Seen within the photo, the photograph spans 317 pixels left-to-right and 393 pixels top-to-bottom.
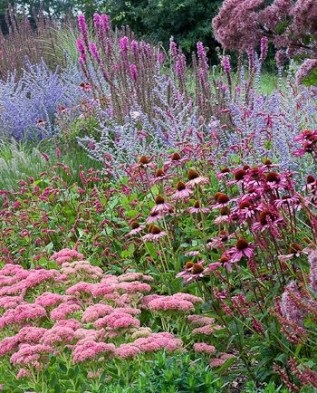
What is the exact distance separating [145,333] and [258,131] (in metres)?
2.29

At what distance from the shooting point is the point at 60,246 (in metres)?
5.23

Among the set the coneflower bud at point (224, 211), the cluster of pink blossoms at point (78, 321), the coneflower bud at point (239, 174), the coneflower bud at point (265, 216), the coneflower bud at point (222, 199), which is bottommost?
the cluster of pink blossoms at point (78, 321)

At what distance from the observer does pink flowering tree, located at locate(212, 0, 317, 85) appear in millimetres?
3281

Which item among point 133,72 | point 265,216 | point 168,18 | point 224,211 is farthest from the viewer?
point 168,18

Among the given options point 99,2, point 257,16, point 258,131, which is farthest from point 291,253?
point 99,2

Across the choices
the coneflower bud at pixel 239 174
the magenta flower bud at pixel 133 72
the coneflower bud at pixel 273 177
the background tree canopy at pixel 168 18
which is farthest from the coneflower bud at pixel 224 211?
the background tree canopy at pixel 168 18

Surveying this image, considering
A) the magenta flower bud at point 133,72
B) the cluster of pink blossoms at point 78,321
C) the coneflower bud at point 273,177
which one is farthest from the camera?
the magenta flower bud at point 133,72

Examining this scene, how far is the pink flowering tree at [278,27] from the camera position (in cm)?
328

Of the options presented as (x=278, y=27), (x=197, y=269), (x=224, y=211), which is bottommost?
(x=197, y=269)

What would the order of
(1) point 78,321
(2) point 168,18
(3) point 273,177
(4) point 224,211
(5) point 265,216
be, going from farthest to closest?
1. (2) point 168,18
2. (4) point 224,211
3. (1) point 78,321
4. (3) point 273,177
5. (5) point 265,216

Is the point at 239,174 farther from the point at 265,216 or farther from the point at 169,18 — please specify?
the point at 169,18

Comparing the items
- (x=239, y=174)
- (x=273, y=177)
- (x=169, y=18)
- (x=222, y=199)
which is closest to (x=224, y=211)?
(x=222, y=199)

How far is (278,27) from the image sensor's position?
11.8 feet

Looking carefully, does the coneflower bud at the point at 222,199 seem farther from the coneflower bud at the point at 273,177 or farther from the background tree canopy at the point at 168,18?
the background tree canopy at the point at 168,18
